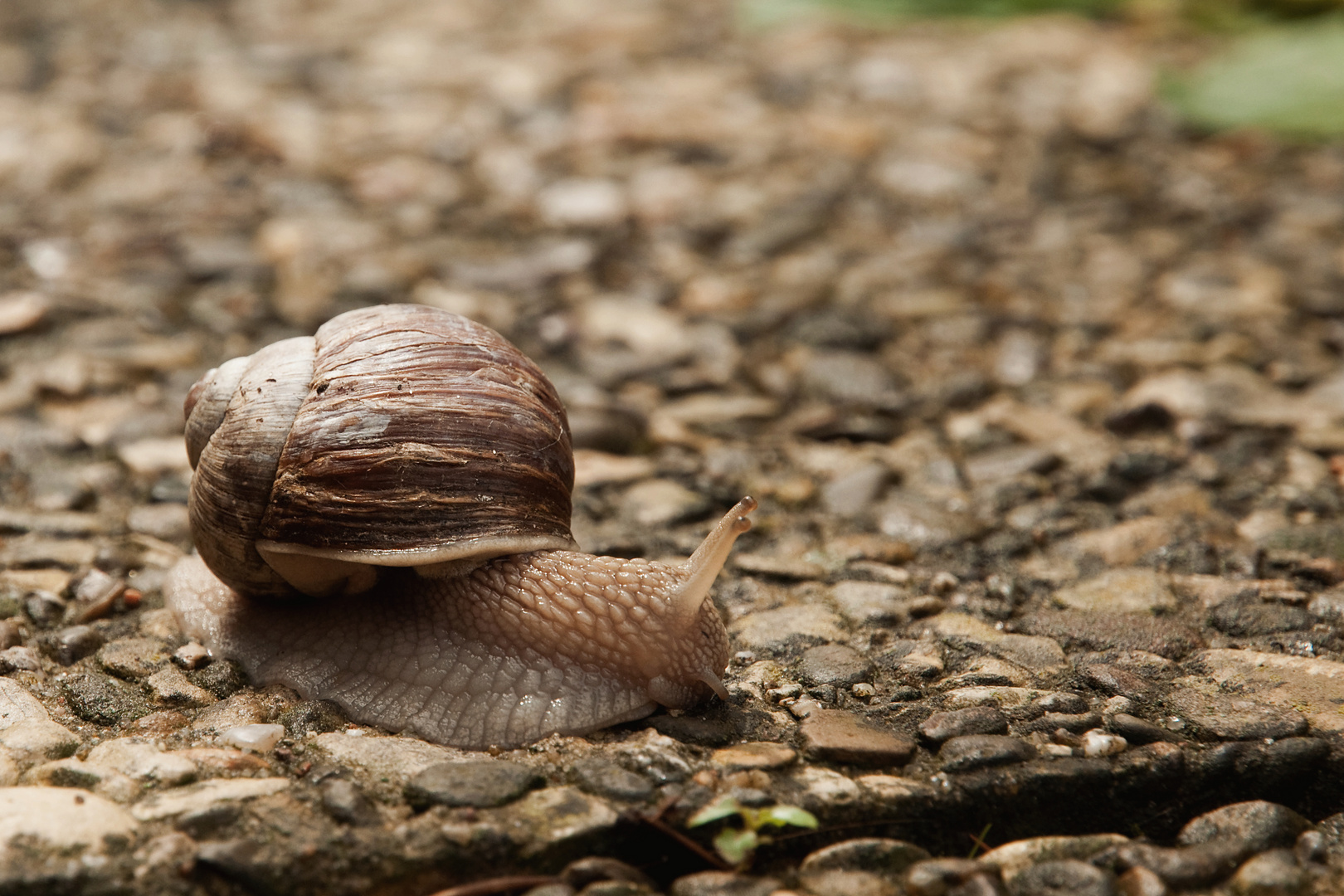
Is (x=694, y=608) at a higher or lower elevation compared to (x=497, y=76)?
lower

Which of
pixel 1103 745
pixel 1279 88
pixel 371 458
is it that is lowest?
pixel 1103 745

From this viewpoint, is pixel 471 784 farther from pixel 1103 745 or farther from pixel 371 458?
pixel 1103 745

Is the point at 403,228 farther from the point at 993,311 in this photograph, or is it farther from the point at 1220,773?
the point at 1220,773

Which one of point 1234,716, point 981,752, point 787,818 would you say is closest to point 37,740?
point 787,818

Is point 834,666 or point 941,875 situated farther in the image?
point 834,666

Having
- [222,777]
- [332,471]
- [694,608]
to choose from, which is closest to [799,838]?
[694,608]

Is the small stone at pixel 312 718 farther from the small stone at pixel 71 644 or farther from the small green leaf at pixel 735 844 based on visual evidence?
the small green leaf at pixel 735 844
